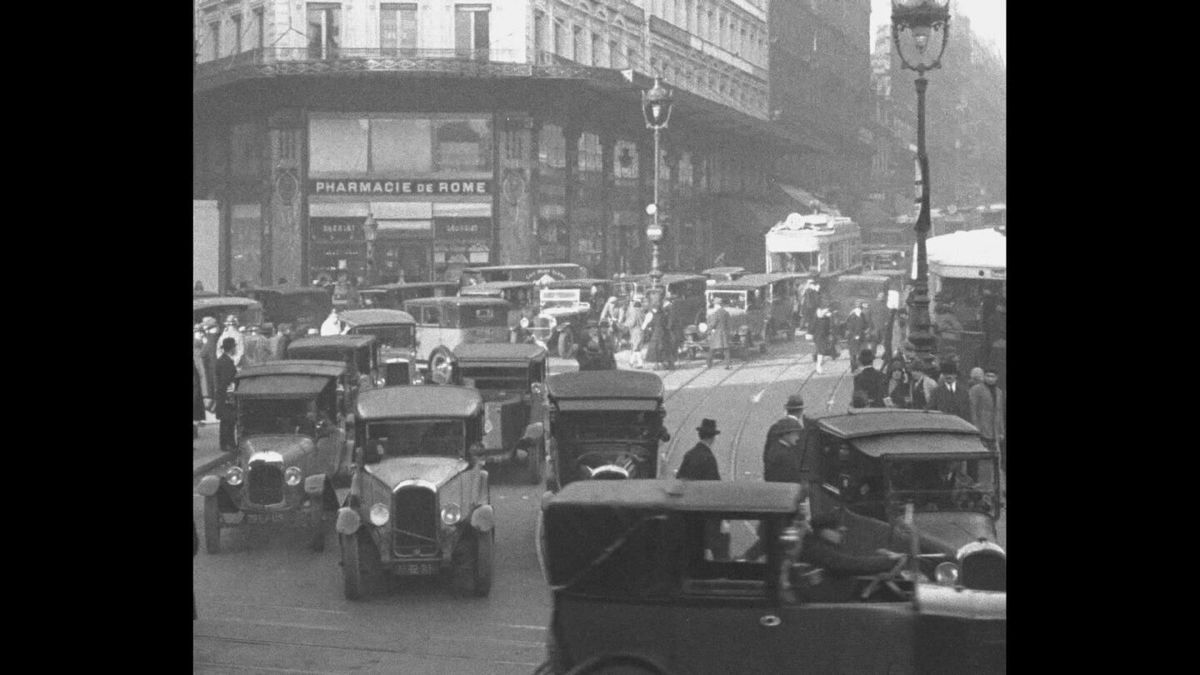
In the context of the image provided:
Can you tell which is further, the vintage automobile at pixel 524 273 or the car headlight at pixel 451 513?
the vintage automobile at pixel 524 273

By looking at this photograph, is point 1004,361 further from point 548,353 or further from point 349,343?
point 349,343

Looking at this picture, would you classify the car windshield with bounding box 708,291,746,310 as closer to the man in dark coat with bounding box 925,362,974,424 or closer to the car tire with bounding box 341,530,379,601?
the man in dark coat with bounding box 925,362,974,424

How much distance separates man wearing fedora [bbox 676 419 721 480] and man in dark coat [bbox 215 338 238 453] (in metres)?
2.48

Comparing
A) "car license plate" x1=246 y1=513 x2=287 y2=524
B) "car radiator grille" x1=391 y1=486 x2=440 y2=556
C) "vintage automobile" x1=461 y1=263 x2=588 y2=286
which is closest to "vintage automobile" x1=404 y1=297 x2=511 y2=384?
"vintage automobile" x1=461 y1=263 x2=588 y2=286

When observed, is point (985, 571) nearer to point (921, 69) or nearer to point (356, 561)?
point (921, 69)

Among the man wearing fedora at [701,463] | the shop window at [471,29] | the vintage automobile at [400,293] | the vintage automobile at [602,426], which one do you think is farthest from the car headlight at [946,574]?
the shop window at [471,29]

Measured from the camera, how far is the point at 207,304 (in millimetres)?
8023

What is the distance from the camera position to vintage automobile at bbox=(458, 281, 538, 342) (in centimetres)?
800

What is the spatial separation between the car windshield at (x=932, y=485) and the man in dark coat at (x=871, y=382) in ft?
2.00

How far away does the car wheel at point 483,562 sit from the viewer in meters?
7.14

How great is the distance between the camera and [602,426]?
7.46 metres

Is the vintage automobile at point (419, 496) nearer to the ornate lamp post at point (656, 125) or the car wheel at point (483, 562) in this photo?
the car wheel at point (483, 562)

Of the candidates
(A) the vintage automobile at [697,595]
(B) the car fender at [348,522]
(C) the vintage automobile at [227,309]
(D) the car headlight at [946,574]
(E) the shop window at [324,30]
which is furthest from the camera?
(E) the shop window at [324,30]
